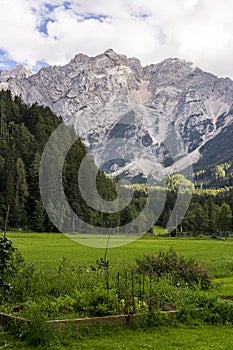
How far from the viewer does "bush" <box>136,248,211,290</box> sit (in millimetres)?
18125

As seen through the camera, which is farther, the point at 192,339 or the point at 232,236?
the point at 232,236

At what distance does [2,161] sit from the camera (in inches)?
3942

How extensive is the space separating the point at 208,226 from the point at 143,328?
120 meters

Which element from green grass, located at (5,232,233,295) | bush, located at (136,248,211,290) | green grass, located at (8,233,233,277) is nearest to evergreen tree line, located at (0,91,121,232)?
green grass, located at (8,233,233,277)

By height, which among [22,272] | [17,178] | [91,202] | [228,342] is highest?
[17,178]

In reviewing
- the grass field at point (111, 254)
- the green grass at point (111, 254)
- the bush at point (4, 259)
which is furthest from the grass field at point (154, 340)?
the grass field at point (111, 254)

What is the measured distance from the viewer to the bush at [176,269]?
18125 millimetres

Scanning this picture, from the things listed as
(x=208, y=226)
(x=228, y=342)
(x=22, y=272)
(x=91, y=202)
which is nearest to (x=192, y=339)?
(x=228, y=342)

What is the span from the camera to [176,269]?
18.8 meters

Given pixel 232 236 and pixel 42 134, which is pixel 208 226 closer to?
pixel 232 236

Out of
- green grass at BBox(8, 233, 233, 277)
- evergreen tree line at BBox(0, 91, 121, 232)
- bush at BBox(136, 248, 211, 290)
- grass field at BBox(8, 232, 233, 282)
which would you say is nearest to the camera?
bush at BBox(136, 248, 211, 290)

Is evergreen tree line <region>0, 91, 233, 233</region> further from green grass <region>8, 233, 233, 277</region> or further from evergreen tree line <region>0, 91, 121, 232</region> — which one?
green grass <region>8, 233, 233, 277</region>

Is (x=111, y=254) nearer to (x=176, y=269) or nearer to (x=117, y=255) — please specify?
(x=117, y=255)

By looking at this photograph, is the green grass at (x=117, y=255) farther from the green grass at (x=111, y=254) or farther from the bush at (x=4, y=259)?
the bush at (x=4, y=259)
